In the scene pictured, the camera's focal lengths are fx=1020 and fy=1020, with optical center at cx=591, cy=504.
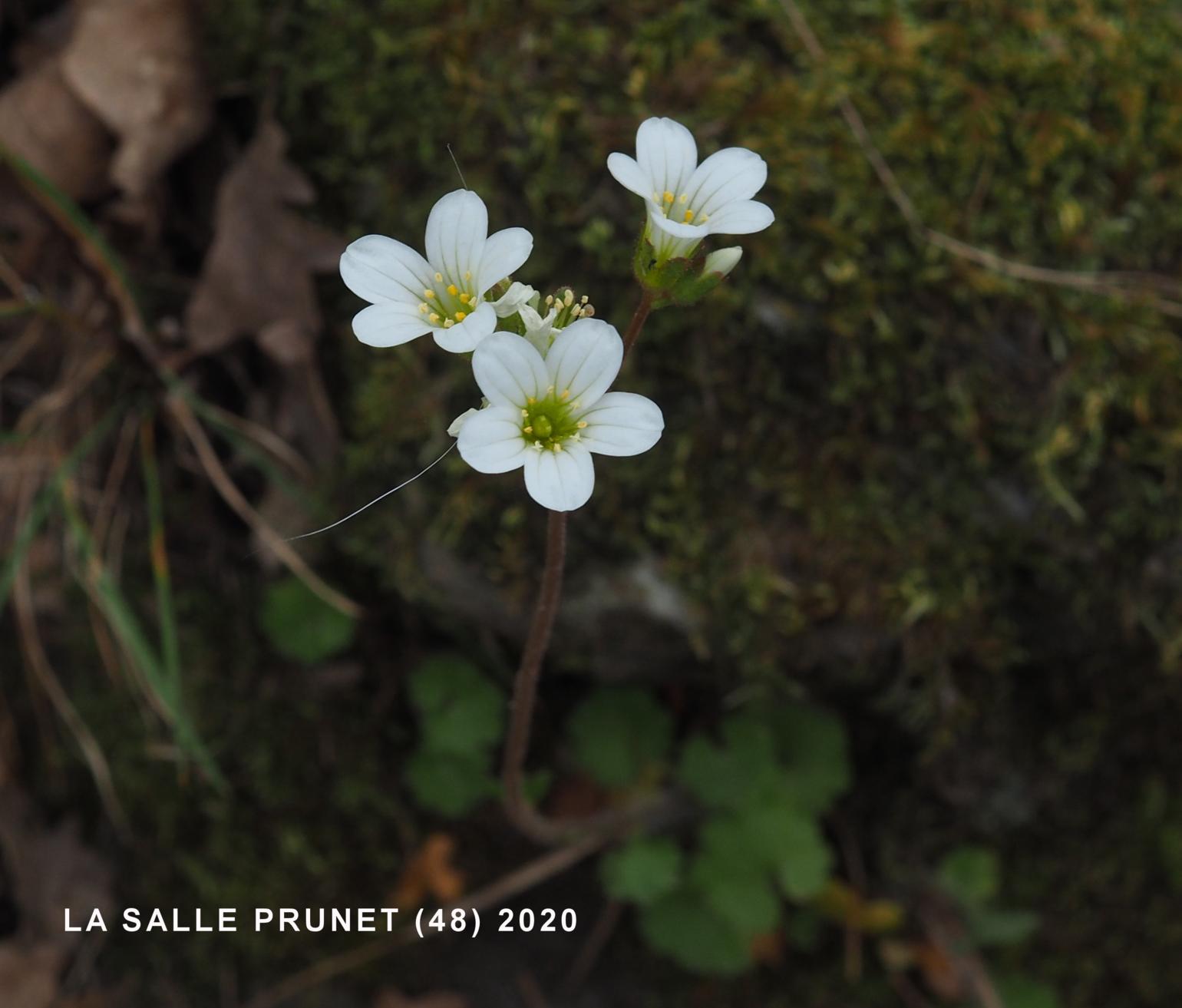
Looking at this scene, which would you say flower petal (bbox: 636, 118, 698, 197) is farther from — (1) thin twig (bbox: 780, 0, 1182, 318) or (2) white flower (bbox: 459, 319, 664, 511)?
(1) thin twig (bbox: 780, 0, 1182, 318)

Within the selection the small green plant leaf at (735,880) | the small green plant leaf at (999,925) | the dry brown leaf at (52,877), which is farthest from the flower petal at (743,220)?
the dry brown leaf at (52,877)

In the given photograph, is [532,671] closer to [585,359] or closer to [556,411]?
[556,411]

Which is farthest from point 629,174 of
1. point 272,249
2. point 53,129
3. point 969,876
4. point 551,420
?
point 969,876

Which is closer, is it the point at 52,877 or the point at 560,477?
the point at 560,477

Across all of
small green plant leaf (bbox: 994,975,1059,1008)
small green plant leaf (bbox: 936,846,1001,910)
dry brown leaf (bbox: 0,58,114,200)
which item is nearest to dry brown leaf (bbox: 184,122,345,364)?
dry brown leaf (bbox: 0,58,114,200)

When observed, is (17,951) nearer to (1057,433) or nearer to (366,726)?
(366,726)

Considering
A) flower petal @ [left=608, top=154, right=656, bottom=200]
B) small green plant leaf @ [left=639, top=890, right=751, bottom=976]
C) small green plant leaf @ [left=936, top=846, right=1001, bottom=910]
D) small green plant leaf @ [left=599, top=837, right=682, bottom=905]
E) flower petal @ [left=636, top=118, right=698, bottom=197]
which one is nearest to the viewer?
flower petal @ [left=608, top=154, right=656, bottom=200]

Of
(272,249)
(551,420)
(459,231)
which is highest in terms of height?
(459,231)
